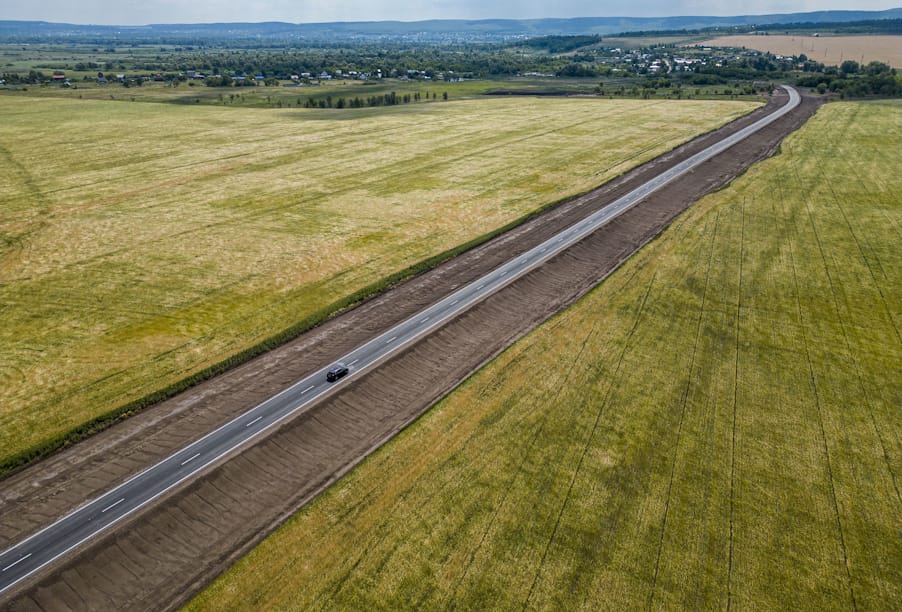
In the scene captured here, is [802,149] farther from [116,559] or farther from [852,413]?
[116,559]

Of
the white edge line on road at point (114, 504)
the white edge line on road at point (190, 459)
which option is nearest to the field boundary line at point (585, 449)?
the white edge line on road at point (190, 459)

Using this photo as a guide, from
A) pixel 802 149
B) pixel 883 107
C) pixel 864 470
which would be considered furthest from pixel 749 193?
pixel 883 107

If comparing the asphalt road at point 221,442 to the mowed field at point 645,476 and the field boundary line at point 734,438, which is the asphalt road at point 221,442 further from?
the field boundary line at point 734,438

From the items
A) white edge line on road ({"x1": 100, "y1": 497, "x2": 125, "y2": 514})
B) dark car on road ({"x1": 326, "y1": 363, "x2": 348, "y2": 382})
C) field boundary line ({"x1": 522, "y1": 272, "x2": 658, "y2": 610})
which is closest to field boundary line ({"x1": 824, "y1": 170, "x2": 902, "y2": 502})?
field boundary line ({"x1": 522, "y1": 272, "x2": 658, "y2": 610})

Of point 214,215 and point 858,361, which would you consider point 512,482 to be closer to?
point 858,361

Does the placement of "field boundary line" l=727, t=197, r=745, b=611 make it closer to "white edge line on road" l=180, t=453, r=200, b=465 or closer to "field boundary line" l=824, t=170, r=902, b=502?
"field boundary line" l=824, t=170, r=902, b=502
